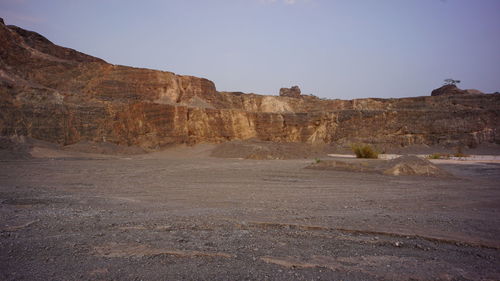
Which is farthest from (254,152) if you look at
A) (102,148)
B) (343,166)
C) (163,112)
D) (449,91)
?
(449,91)

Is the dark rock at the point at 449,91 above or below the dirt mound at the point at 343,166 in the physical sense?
above

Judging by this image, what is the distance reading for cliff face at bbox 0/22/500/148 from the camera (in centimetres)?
1866

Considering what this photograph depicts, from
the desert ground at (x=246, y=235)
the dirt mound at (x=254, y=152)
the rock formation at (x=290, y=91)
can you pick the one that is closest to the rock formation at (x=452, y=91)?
the rock formation at (x=290, y=91)

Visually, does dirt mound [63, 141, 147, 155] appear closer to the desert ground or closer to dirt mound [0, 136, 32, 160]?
dirt mound [0, 136, 32, 160]

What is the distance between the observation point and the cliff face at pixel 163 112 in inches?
735

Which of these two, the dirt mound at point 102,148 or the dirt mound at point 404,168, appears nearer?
the dirt mound at point 404,168

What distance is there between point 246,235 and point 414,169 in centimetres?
903

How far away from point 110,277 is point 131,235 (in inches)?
43.7

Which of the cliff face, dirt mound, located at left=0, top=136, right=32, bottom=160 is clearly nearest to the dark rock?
the cliff face

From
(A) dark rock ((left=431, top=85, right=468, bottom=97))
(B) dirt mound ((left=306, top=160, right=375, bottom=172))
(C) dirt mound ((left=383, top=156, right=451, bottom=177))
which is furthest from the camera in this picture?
(A) dark rock ((left=431, top=85, right=468, bottom=97))

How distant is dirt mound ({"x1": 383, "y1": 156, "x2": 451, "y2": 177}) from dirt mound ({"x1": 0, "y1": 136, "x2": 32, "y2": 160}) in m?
15.4

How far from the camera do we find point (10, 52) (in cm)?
2164

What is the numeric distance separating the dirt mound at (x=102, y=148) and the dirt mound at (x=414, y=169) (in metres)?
15.2

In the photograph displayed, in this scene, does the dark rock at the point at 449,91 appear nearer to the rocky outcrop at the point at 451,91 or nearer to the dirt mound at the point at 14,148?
the rocky outcrop at the point at 451,91
